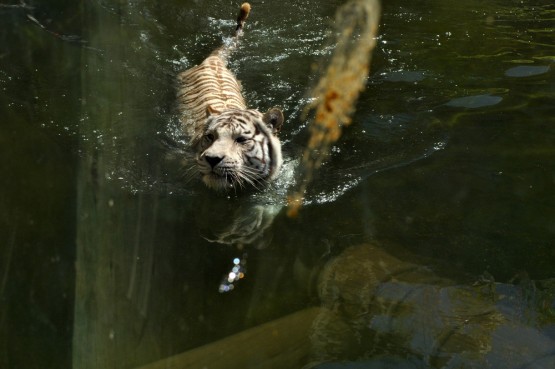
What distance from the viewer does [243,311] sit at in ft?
10.5

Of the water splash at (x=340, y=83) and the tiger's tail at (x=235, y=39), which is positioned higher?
the tiger's tail at (x=235, y=39)

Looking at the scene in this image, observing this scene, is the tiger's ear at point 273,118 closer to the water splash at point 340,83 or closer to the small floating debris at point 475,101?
the water splash at point 340,83

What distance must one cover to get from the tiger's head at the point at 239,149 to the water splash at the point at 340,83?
0.27m

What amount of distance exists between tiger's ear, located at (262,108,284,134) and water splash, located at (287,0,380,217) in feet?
1.06

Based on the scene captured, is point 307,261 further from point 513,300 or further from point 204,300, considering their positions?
point 513,300

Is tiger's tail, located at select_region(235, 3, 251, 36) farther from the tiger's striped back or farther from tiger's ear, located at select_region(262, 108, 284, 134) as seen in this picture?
tiger's ear, located at select_region(262, 108, 284, 134)

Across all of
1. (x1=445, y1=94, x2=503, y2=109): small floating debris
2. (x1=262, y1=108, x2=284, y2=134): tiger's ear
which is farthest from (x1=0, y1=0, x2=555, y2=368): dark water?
(x1=262, y1=108, x2=284, y2=134): tiger's ear

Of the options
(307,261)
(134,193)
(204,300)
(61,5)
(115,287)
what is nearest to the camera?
(115,287)

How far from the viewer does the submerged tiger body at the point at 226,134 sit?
4.70m

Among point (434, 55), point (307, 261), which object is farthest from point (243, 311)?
point (434, 55)

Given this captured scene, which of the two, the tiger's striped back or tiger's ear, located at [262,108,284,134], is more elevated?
the tiger's striped back

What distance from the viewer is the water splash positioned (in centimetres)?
527

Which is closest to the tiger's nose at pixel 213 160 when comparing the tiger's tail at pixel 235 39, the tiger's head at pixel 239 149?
the tiger's head at pixel 239 149

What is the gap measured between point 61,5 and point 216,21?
2992 mm
